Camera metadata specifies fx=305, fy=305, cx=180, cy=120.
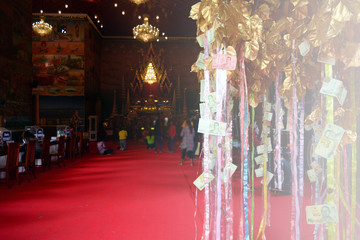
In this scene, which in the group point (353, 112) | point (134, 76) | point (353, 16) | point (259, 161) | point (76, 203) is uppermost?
point (134, 76)

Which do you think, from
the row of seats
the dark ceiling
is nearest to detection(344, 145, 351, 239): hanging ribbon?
the row of seats

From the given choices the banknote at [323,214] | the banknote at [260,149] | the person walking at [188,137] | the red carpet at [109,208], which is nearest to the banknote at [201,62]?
the banknote at [260,149]

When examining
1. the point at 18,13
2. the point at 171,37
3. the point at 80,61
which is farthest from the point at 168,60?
the point at 18,13

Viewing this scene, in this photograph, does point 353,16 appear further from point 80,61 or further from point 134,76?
point 134,76

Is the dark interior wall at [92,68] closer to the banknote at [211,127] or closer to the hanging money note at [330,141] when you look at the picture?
the banknote at [211,127]

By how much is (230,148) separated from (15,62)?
1063 cm

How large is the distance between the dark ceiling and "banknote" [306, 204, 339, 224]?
14.5 metres

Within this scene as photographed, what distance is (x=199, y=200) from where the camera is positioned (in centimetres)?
507

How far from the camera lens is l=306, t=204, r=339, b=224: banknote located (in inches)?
72.8

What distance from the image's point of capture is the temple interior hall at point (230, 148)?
1938 millimetres

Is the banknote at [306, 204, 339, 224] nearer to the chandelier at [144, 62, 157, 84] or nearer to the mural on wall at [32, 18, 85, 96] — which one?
the mural on wall at [32, 18, 85, 96]

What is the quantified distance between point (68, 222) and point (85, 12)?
52.1ft

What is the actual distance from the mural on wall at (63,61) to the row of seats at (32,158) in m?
6.12

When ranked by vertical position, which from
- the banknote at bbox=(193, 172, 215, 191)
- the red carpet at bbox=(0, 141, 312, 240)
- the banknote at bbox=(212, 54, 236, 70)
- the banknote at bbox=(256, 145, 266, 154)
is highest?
the banknote at bbox=(212, 54, 236, 70)
